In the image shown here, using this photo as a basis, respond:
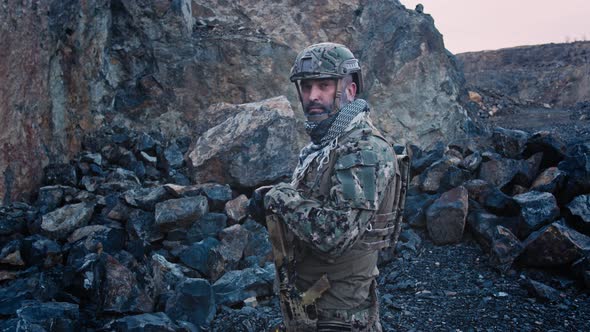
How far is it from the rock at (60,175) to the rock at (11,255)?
77.5 inches

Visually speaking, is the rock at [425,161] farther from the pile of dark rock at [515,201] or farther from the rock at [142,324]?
the rock at [142,324]

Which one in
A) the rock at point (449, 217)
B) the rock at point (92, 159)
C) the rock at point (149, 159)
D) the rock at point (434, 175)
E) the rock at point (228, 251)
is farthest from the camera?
the rock at point (149, 159)

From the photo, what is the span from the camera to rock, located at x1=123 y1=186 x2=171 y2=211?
19.7 ft

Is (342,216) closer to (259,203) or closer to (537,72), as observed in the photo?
(259,203)

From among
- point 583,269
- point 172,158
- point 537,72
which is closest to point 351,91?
point 583,269

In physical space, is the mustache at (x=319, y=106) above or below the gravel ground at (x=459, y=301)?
above

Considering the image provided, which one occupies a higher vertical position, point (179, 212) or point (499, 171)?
point (499, 171)

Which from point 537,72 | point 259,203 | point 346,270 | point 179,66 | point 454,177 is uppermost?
point 179,66

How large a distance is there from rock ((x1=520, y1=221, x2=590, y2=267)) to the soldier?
3.16 meters

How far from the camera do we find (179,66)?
34.9ft

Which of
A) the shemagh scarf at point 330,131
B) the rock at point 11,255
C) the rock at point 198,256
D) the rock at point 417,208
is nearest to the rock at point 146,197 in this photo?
the rock at point 198,256

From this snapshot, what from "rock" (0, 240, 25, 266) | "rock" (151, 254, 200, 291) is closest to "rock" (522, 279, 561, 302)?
"rock" (151, 254, 200, 291)

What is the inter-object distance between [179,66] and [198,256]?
656cm

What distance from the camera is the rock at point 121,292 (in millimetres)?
4047
